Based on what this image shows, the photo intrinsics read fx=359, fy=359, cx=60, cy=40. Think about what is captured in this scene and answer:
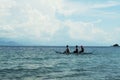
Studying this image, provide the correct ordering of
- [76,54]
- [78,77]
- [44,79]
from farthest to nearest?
[76,54], [78,77], [44,79]

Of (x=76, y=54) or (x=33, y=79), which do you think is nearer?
(x=33, y=79)

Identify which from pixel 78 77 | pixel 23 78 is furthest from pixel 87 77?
pixel 23 78

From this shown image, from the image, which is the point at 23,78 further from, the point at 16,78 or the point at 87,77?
the point at 87,77

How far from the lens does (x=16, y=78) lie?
34.7 m

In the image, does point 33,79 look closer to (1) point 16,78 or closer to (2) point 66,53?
(1) point 16,78

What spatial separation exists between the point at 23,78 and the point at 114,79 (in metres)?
8.83

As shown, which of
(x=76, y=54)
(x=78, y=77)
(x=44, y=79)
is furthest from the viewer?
(x=76, y=54)

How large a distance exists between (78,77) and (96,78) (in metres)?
1.85

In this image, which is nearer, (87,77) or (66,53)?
(87,77)

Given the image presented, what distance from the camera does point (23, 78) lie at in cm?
3475

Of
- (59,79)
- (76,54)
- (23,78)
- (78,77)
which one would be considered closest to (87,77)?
(78,77)

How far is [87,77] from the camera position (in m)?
36.6

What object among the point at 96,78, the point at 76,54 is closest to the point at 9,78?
the point at 96,78

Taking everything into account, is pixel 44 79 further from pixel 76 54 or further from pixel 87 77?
pixel 76 54
